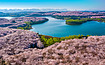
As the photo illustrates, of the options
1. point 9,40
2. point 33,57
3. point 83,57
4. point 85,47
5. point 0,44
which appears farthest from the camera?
point 9,40

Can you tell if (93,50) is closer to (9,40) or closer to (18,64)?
(18,64)

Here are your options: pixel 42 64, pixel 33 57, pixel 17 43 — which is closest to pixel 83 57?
pixel 42 64

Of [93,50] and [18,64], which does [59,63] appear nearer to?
[18,64]

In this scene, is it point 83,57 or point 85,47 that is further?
point 85,47

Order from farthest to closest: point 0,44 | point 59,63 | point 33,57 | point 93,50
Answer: point 0,44 < point 93,50 < point 33,57 < point 59,63

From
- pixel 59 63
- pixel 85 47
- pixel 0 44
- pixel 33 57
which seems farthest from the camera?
pixel 0 44

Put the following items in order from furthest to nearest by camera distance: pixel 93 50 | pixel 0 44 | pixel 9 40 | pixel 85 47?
pixel 9 40
pixel 0 44
pixel 85 47
pixel 93 50

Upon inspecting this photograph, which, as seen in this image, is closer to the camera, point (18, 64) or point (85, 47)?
point (18, 64)

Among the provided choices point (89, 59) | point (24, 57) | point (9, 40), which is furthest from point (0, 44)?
point (89, 59)
